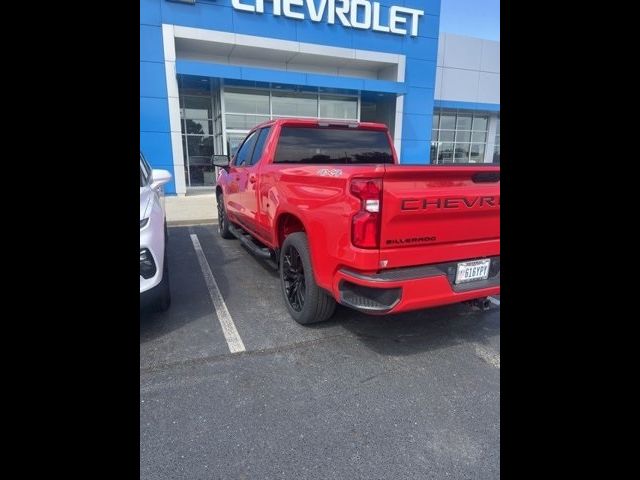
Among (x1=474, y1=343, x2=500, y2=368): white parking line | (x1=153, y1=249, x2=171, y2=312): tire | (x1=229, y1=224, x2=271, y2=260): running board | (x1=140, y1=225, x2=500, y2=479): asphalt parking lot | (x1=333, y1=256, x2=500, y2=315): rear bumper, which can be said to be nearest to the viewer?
(x1=140, y1=225, x2=500, y2=479): asphalt parking lot

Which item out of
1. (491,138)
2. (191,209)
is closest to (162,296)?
(191,209)

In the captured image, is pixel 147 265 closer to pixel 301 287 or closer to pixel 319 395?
pixel 301 287

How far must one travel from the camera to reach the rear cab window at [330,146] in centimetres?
456

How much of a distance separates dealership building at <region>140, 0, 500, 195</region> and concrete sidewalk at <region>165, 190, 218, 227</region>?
3.31 ft

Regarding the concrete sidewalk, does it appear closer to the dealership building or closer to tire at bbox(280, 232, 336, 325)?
the dealership building

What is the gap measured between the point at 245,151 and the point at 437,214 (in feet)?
12.3

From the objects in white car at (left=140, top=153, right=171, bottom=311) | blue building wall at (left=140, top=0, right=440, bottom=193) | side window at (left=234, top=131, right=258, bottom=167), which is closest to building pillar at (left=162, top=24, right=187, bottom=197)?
blue building wall at (left=140, top=0, right=440, bottom=193)

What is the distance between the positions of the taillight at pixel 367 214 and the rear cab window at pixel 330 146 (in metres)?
2.14

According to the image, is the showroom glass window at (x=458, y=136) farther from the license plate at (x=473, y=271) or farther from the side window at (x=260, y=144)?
the license plate at (x=473, y=271)

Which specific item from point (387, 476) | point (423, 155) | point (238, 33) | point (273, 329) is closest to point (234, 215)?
point (273, 329)

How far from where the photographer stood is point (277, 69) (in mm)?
15297

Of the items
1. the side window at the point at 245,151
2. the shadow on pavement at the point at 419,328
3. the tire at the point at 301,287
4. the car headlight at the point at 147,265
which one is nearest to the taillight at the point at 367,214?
the tire at the point at 301,287

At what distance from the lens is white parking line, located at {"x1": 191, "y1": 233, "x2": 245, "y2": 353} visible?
3.33 meters

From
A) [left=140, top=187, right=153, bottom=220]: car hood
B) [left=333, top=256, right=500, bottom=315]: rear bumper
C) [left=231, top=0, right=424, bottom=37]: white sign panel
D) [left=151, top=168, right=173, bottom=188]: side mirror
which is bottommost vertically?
[left=333, top=256, right=500, bottom=315]: rear bumper
